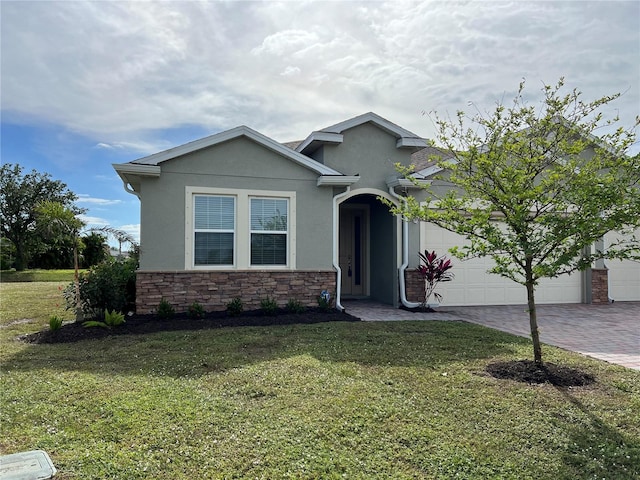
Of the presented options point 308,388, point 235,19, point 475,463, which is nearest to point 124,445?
point 308,388

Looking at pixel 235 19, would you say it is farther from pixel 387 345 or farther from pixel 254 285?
pixel 387 345

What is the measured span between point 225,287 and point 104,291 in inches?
99.2

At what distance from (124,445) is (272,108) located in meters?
10.8

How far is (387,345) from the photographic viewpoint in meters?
7.03

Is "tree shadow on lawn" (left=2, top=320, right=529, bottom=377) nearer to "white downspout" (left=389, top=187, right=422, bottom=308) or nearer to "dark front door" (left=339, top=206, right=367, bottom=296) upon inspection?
"white downspout" (left=389, top=187, right=422, bottom=308)

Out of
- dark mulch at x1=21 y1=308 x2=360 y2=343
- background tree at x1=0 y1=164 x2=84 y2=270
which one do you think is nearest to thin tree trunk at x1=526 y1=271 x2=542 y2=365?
dark mulch at x1=21 y1=308 x2=360 y2=343

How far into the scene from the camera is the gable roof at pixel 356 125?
10922 mm

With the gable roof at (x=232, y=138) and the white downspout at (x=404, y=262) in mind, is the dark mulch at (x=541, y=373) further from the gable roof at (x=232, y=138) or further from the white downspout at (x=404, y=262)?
the gable roof at (x=232, y=138)

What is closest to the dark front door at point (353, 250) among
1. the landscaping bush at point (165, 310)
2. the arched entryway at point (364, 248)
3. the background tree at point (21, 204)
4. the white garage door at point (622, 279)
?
the arched entryway at point (364, 248)

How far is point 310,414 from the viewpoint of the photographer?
4109 mm

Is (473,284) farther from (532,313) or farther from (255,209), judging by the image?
(532,313)

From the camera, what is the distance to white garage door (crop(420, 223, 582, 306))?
12023 millimetres

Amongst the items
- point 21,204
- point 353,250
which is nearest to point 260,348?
point 353,250

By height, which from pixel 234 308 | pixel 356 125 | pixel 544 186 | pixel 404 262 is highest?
pixel 356 125
